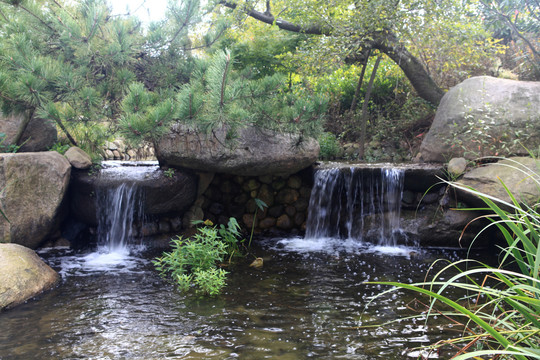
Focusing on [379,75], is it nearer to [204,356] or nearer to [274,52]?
[274,52]

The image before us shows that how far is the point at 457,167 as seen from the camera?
19.5 feet

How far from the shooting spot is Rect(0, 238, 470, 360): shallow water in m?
2.84

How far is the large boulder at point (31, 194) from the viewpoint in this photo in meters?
5.10

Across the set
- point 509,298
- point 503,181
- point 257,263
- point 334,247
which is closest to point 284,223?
point 334,247

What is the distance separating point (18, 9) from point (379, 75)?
27.9 ft

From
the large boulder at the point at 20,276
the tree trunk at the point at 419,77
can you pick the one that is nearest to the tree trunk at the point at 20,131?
the large boulder at the point at 20,276

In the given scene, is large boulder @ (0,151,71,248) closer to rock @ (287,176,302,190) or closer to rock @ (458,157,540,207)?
rock @ (287,176,302,190)

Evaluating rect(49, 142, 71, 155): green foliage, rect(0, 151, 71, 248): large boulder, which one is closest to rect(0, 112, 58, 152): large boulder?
rect(49, 142, 71, 155): green foliage

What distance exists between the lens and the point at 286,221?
22.7ft

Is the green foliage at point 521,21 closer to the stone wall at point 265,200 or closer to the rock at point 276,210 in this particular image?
the stone wall at point 265,200

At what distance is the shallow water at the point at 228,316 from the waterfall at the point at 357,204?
1.23 metres

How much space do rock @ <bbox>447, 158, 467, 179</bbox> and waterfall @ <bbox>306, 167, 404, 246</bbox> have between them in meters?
0.70

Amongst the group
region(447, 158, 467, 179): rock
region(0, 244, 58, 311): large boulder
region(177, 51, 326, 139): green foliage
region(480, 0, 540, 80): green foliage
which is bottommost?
region(0, 244, 58, 311): large boulder

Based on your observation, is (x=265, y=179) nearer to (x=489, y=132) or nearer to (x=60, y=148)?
(x=60, y=148)
